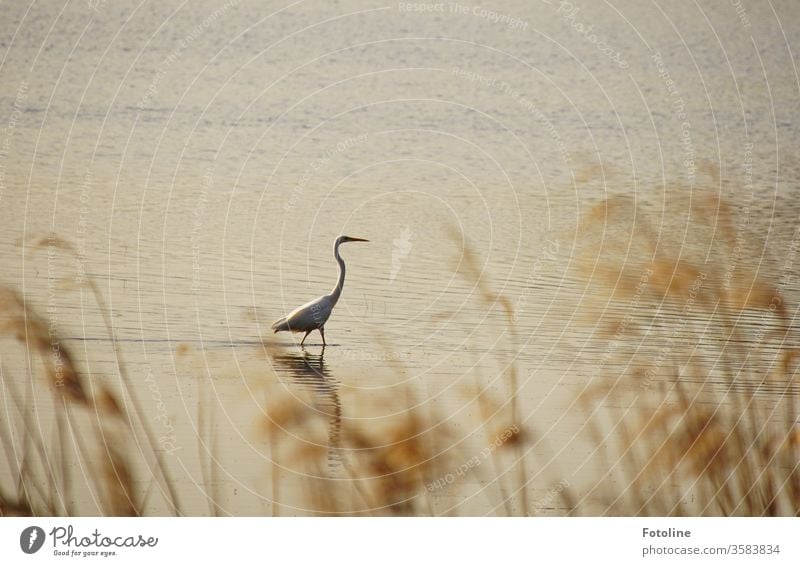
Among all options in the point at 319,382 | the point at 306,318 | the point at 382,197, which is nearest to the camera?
the point at 319,382

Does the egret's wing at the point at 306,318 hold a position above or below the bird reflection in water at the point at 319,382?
above

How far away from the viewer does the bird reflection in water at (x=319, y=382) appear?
6814 millimetres

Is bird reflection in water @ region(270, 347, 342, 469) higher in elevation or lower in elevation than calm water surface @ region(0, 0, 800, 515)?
lower

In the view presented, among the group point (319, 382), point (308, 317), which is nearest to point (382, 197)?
point (308, 317)

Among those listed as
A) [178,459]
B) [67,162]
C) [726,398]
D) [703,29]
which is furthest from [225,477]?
[703,29]

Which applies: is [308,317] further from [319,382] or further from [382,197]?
[382,197]

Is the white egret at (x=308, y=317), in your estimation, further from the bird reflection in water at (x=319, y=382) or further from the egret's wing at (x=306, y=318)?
the bird reflection in water at (x=319, y=382)

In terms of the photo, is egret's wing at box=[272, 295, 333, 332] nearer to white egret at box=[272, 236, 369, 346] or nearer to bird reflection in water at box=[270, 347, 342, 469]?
white egret at box=[272, 236, 369, 346]

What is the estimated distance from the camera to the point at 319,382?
7.84 m

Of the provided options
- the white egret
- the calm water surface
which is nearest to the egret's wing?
the white egret

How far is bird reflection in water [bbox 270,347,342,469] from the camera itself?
6.81 meters

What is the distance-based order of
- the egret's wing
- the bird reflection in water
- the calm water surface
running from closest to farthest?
the bird reflection in water
the calm water surface
the egret's wing

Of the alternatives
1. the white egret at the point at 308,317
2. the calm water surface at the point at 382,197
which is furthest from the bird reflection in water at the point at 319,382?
the white egret at the point at 308,317

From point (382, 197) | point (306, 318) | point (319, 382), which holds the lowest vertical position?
point (319, 382)
